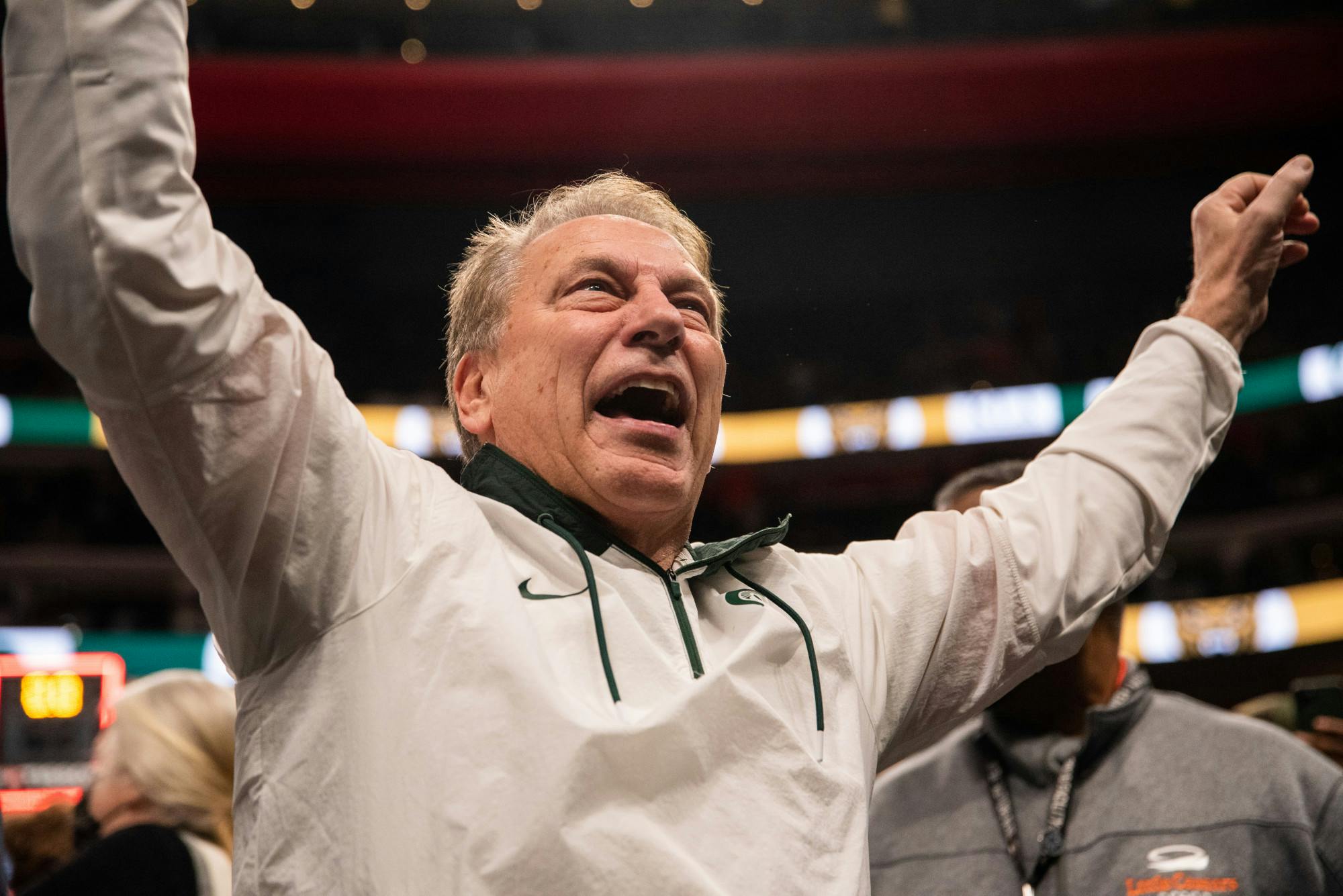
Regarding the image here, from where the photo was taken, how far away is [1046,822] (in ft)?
5.09

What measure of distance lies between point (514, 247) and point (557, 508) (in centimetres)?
36

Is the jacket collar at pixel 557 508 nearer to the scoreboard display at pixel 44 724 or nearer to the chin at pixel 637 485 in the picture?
the chin at pixel 637 485

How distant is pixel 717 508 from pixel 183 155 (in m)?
8.70

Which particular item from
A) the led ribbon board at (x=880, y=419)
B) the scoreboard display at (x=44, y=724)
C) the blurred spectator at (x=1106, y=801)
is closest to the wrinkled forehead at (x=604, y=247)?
the blurred spectator at (x=1106, y=801)

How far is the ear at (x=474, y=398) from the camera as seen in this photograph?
4.05 feet

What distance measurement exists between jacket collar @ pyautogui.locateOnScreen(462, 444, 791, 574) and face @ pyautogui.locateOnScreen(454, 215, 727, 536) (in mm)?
43

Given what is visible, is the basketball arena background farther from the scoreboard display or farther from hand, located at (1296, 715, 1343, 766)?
hand, located at (1296, 715, 1343, 766)

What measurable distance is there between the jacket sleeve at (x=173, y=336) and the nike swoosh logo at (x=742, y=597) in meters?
0.33

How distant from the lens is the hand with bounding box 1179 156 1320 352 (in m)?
1.27

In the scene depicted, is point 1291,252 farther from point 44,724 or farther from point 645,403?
point 44,724

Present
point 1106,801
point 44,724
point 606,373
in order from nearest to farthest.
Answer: point 606,373 → point 1106,801 → point 44,724

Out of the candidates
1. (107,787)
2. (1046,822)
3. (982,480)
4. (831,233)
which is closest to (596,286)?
(982,480)

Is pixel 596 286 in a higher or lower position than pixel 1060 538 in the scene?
higher

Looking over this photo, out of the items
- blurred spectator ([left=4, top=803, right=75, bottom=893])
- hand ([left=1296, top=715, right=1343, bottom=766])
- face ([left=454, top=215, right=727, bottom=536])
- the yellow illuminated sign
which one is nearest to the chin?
face ([left=454, top=215, right=727, bottom=536])
